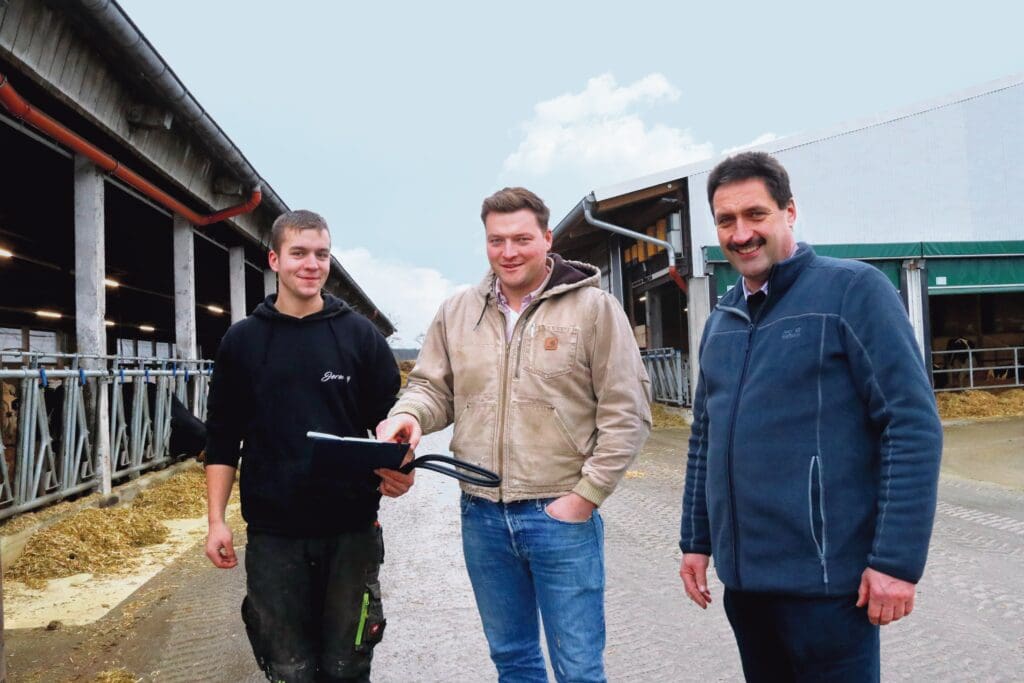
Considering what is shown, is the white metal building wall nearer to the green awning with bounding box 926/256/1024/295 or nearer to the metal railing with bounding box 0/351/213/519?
the green awning with bounding box 926/256/1024/295

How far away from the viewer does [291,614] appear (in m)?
2.55

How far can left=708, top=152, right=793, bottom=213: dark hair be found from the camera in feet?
7.02

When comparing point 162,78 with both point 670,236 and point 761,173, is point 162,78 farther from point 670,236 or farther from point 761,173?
point 670,236

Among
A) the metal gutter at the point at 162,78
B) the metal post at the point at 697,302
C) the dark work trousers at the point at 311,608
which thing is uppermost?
the metal gutter at the point at 162,78

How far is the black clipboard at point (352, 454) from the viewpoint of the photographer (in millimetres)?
2197

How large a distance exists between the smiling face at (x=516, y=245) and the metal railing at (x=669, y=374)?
47.9 ft

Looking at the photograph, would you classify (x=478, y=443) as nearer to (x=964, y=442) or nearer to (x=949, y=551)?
(x=949, y=551)

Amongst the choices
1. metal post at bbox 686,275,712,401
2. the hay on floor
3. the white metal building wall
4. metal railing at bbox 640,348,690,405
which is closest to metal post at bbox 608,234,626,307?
metal railing at bbox 640,348,690,405

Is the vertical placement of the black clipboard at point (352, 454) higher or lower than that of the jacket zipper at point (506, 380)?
lower

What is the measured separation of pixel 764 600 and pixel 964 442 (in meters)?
11.8

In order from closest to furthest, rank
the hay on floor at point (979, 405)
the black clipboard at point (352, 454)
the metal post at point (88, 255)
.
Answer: the black clipboard at point (352, 454) → the metal post at point (88, 255) → the hay on floor at point (979, 405)

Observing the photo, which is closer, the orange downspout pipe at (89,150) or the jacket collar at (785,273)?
the jacket collar at (785,273)

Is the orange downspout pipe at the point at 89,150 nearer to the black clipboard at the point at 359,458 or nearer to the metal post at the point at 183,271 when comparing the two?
the metal post at the point at 183,271

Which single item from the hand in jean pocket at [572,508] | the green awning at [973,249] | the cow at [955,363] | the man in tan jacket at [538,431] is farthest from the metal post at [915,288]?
the hand in jean pocket at [572,508]
